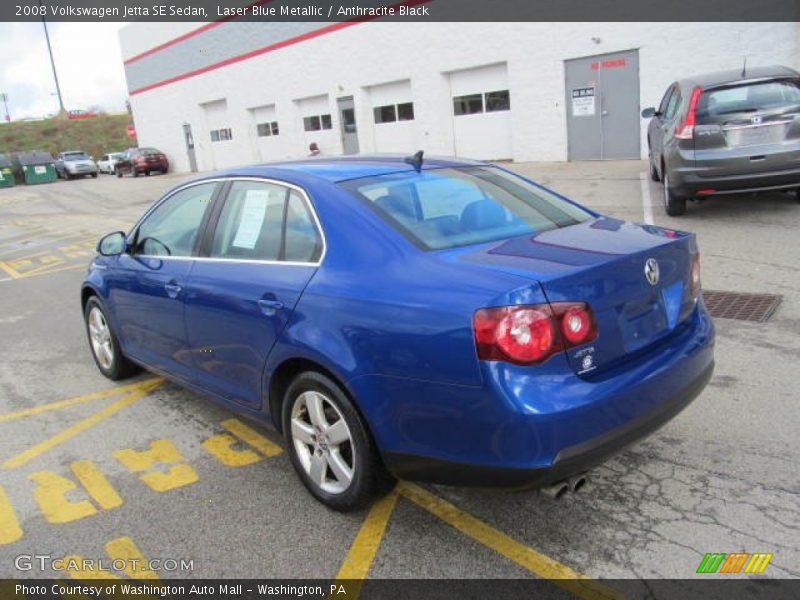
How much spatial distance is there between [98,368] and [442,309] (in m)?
4.00

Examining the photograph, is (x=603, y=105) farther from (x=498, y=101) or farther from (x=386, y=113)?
(x=386, y=113)

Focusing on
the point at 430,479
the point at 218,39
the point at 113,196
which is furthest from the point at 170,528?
the point at 218,39

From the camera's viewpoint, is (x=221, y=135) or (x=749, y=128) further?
(x=221, y=135)

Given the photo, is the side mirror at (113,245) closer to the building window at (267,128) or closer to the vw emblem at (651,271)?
the vw emblem at (651,271)

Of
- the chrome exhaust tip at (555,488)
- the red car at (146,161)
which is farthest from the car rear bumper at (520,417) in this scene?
the red car at (146,161)

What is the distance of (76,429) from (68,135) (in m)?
68.3

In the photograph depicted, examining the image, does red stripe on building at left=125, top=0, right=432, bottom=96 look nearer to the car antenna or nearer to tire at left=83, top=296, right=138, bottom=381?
tire at left=83, top=296, right=138, bottom=381

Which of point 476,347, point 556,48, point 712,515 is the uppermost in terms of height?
point 556,48

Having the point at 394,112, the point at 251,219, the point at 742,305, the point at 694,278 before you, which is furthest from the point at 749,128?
the point at 394,112

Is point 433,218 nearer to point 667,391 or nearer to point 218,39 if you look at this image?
point 667,391

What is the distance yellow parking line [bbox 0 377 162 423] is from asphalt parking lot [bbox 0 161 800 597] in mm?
20

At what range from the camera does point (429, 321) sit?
8.45 ft

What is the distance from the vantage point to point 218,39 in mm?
29219

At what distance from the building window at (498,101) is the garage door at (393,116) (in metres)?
2.86
